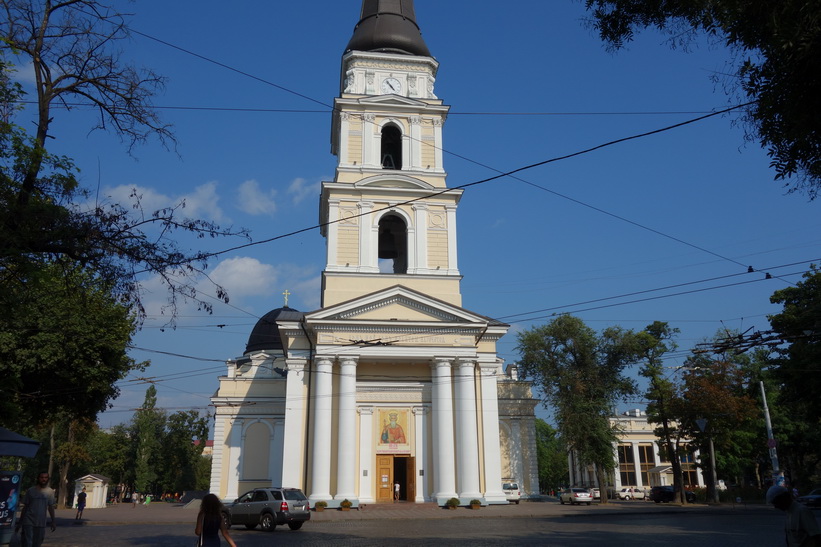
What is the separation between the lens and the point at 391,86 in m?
35.5

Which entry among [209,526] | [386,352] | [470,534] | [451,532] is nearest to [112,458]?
[386,352]

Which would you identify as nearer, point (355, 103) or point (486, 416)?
point (486, 416)

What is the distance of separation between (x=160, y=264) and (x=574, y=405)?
31.5m

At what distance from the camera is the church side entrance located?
97.3 ft

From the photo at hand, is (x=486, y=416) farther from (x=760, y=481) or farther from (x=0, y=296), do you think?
(x=760, y=481)

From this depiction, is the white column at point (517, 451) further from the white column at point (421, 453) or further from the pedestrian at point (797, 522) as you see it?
the pedestrian at point (797, 522)

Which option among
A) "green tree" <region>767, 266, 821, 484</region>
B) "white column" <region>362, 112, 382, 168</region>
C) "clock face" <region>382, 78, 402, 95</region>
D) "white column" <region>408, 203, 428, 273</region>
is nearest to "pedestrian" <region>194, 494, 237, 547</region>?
"green tree" <region>767, 266, 821, 484</region>

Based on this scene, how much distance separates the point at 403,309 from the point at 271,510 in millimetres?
12324

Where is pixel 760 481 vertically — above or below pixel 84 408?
below

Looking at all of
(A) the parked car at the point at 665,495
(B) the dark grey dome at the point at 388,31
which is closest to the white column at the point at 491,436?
(A) the parked car at the point at 665,495

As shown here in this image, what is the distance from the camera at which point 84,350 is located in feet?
76.0

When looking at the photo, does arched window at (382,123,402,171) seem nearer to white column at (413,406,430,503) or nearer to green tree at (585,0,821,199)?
white column at (413,406,430,503)

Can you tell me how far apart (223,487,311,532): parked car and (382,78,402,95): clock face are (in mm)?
22561

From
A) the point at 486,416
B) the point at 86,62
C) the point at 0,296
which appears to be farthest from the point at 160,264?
the point at 486,416
